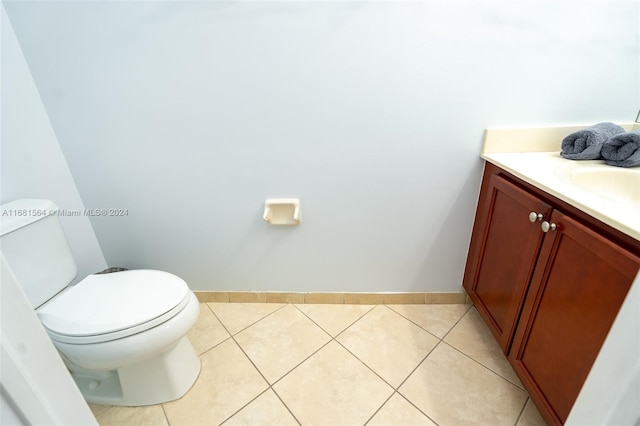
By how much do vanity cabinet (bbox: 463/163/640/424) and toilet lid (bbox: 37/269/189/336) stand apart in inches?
50.2

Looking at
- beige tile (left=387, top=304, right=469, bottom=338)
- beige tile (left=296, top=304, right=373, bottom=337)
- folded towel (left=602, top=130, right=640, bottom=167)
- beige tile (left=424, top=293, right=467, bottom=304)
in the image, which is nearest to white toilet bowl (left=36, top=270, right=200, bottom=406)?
beige tile (left=296, top=304, right=373, bottom=337)

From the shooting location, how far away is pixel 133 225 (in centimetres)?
150

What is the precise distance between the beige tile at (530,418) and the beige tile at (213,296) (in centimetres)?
147

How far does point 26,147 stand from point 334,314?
64.7 inches

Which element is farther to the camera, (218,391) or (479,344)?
(479,344)

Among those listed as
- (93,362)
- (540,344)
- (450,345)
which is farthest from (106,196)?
(540,344)

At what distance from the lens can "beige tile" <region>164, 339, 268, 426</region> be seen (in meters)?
1.10

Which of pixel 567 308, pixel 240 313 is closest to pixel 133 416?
pixel 240 313

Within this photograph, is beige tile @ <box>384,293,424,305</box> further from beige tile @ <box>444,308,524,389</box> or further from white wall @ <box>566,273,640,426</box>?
white wall @ <box>566,273,640,426</box>

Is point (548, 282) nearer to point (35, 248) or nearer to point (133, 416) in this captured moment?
point (133, 416)

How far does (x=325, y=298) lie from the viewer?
163 cm

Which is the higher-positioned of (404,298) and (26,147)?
(26,147)

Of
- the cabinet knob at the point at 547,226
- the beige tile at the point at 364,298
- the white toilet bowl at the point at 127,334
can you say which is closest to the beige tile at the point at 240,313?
the white toilet bowl at the point at 127,334

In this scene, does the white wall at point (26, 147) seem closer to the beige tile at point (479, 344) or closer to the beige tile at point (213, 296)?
the beige tile at point (213, 296)
